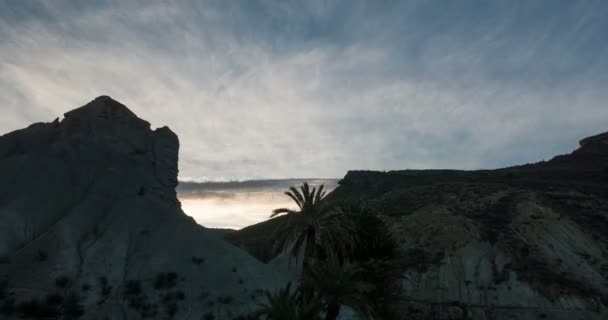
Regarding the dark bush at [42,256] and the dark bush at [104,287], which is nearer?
the dark bush at [104,287]

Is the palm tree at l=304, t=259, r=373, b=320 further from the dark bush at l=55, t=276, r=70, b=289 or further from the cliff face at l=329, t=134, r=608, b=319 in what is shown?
the dark bush at l=55, t=276, r=70, b=289

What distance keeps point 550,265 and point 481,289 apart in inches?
430

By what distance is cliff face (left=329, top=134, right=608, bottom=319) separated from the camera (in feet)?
174

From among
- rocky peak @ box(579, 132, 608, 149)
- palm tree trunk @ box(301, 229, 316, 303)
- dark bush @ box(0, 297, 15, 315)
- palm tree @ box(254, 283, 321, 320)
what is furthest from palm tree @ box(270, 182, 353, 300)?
rocky peak @ box(579, 132, 608, 149)

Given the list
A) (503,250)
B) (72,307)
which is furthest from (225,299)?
(503,250)

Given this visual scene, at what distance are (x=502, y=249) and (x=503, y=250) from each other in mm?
269

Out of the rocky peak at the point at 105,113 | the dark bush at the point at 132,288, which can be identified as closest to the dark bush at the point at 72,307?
the dark bush at the point at 132,288

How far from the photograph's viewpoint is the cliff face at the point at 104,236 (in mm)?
50375

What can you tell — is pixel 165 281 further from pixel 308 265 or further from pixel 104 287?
pixel 308 265

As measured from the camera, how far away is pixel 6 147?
73.3 meters

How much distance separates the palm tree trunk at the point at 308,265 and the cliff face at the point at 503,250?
90.3 ft

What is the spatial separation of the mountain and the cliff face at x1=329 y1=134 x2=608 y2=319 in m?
0.13

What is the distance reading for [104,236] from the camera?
60.5 metres

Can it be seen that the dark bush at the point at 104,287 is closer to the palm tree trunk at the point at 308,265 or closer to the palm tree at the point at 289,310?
the palm tree trunk at the point at 308,265
